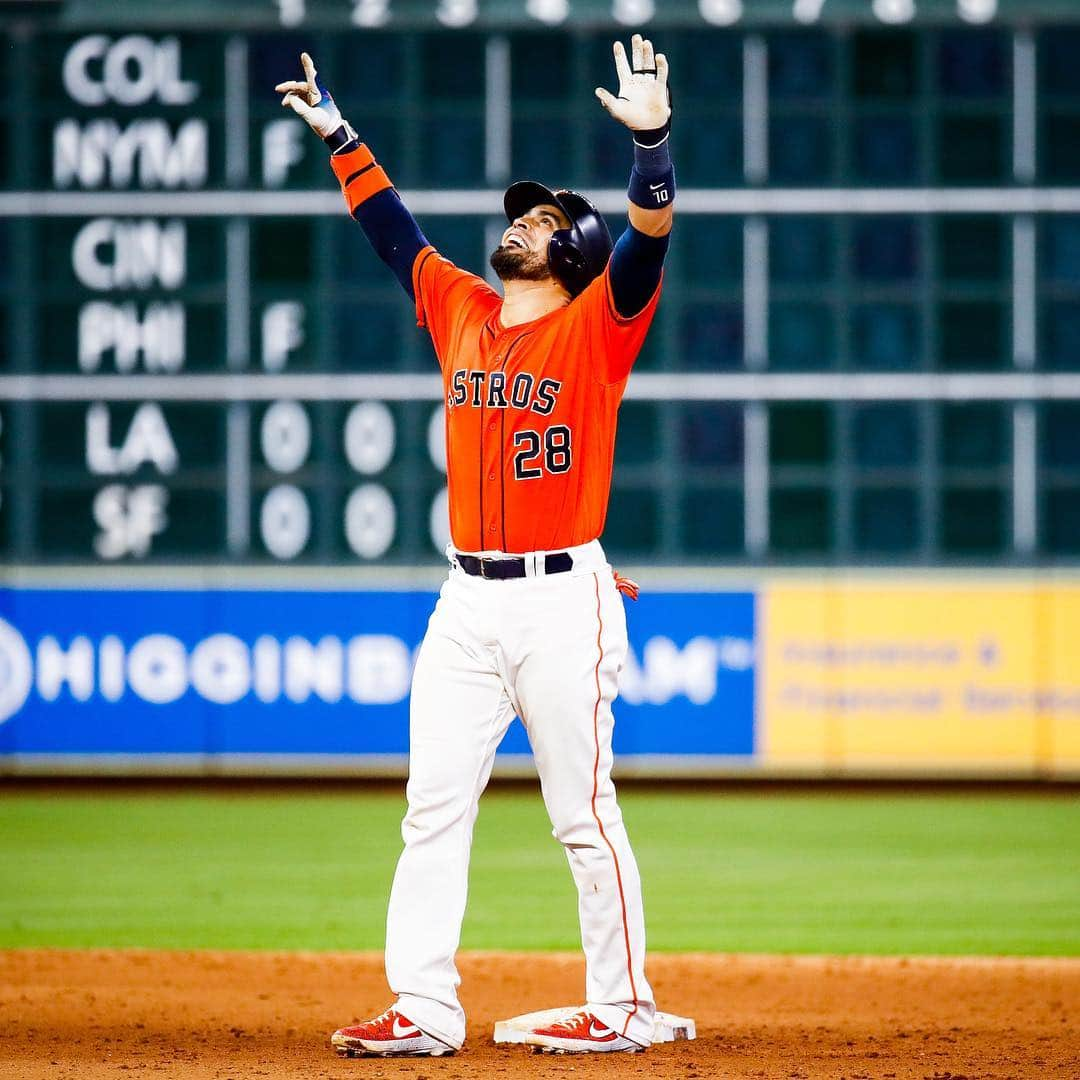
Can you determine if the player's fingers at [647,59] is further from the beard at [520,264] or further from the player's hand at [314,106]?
the player's hand at [314,106]

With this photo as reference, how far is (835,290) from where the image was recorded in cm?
910

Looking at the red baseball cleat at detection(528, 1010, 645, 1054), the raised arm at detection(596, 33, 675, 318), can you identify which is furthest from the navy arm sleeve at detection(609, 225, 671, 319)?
the red baseball cleat at detection(528, 1010, 645, 1054)

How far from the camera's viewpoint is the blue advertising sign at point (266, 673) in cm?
929

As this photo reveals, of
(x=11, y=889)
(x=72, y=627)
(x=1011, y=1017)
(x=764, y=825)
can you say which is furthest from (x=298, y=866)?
(x=1011, y=1017)

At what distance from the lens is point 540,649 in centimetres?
358

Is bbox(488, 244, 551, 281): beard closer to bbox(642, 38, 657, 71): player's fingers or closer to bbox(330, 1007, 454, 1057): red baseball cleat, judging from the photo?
bbox(642, 38, 657, 71): player's fingers

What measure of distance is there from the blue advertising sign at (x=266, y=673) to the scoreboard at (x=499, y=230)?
1.66ft

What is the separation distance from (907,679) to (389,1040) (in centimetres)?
610

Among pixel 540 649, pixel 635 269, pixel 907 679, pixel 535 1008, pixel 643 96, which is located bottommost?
pixel 535 1008

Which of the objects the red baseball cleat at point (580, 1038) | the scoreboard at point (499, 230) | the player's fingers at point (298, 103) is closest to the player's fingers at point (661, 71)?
the player's fingers at point (298, 103)

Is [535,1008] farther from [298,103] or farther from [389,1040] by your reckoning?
[298,103]

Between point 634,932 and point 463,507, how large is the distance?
851 mm

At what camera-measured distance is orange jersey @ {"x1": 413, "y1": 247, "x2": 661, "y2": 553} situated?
11.9ft

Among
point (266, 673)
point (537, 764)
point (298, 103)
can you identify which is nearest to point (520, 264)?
point (298, 103)
